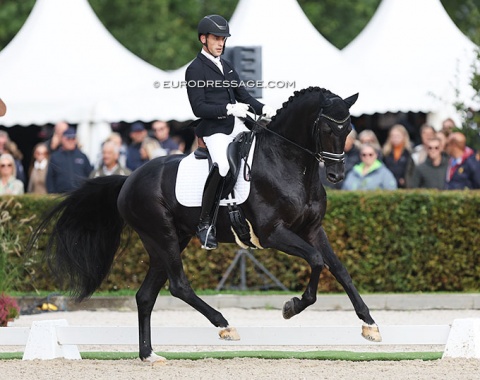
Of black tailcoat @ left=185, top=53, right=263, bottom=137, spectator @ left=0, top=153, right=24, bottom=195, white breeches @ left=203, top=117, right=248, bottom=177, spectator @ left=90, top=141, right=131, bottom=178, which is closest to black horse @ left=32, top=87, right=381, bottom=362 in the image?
white breeches @ left=203, top=117, right=248, bottom=177

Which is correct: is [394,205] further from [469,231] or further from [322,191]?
[322,191]

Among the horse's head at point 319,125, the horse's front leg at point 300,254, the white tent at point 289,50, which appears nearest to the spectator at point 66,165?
the white tent at point 289,50

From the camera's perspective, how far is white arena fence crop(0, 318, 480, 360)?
10.7 metres

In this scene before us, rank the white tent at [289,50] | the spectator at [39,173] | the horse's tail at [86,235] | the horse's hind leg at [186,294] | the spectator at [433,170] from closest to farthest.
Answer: the horse's hind leg at [186,294] → the horse's tail at [86,235] → the spectator at [433,170] → the spectator at [39,173] → the white tent at [289,50]

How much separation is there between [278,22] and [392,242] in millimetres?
6875

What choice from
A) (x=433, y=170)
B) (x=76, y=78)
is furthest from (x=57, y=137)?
(x=433, y=170)

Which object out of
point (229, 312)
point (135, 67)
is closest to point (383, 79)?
point (135, 67)

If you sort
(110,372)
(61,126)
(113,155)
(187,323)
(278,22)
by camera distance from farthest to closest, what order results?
(278,22) < (61,126) < (113,155) < (187,323) < (110,372)

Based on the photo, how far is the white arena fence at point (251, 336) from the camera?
10.7 metres

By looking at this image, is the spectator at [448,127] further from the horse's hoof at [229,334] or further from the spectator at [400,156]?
the horse's hoof at [229,334]

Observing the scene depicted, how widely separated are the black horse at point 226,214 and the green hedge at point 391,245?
476cm

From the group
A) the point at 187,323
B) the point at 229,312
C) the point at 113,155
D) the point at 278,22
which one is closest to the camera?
the point at 187,323

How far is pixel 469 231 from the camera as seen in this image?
17188 mm

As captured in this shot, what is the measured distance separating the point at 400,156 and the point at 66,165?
505cm
